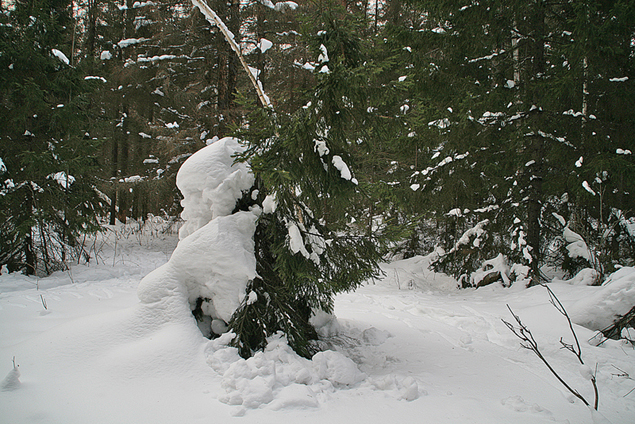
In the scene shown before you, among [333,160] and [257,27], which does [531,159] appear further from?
[257,27]

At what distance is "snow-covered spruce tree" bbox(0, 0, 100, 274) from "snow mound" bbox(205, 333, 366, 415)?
5853mm

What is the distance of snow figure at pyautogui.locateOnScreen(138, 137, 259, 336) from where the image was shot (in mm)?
2979

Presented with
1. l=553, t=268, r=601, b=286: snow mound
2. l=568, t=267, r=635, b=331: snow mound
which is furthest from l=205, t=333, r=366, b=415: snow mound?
l=553, t=268, r=601, b=286: snow mound

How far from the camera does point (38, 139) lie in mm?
6758

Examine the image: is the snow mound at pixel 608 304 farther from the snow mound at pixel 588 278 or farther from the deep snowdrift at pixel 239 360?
the snow mound at pixel 588 278

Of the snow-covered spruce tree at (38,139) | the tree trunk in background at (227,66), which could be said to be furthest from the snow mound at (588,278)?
the snow-covered spruce tree at (38,139)

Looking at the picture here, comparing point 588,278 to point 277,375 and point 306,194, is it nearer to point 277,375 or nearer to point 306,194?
point 306,194

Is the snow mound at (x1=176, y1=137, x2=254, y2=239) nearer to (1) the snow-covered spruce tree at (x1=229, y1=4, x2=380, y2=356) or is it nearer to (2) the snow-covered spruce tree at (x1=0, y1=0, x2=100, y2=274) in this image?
(1) the snow-covered spruce tree at (x1=229, y1=4, x2=380, y2=356)

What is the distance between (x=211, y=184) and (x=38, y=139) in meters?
6.19

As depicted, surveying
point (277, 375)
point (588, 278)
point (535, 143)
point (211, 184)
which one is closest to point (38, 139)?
point (211, 184)

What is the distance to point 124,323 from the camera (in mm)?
2756

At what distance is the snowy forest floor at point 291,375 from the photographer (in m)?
2.01

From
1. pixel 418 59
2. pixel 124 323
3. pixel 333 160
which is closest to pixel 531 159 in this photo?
pixel 418 59

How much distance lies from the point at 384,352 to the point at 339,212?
5.13ft
